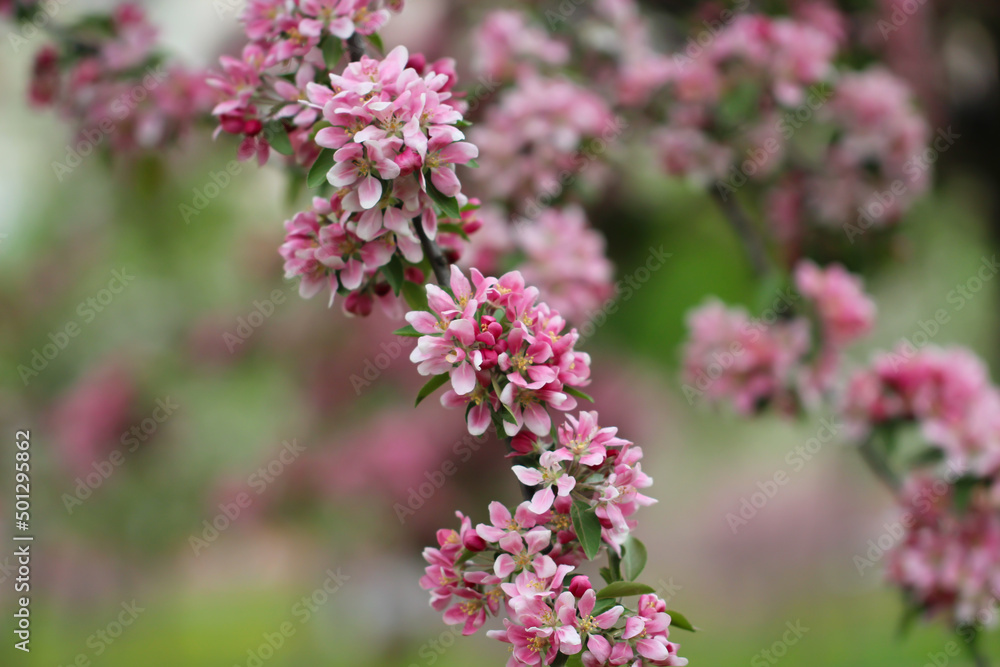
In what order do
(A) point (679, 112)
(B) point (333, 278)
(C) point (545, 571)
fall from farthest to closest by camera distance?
(A) point (679, 112), (B) point (333, 278), (C) point (545, 571)

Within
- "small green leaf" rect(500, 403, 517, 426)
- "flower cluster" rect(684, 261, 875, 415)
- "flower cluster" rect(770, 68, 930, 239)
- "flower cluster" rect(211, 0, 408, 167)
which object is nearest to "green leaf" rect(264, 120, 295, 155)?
"flower cluster" rect(211, 0, 408, 167)

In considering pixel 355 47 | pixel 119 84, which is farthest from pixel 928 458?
pixel 119 84

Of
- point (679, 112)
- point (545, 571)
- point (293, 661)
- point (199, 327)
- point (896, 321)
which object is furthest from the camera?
point (896, 321)

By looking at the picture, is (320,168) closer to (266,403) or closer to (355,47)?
(355,47)

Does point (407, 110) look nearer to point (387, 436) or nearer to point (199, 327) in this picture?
point (387, 436)

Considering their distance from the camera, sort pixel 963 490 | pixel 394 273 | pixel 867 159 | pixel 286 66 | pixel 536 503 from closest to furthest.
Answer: pixel 536 503
pixel 394 273
pixel 286 66
pixel 963 490
pixel 867 159

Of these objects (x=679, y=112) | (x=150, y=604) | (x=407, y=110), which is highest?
(x=679, y=112)

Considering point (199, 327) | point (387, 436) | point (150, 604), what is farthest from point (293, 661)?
point (199, 327)

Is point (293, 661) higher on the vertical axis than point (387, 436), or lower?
lower
